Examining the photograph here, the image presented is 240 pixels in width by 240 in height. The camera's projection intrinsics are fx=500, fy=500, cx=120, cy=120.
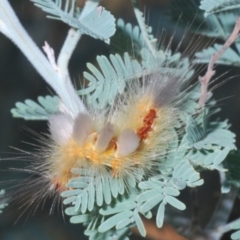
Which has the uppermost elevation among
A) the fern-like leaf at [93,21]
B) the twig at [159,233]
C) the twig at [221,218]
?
the fern-like leaf at [93,21]

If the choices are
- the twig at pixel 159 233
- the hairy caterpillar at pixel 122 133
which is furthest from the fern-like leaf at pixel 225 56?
the twig at pixel 159 233

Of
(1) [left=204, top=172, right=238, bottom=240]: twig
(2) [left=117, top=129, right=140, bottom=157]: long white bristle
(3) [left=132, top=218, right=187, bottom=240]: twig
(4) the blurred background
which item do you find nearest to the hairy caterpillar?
(2) [left=117, top=129, right=140, bottom=157]: long white bristle

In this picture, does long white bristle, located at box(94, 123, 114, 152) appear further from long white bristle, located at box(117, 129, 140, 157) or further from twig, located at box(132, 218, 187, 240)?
twig, located at box(132, 218, 187, 240)

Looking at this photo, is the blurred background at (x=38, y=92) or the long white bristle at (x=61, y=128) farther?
the blurred background at (x=38, y=92)

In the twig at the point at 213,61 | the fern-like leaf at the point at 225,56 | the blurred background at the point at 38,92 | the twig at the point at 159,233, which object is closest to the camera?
the twig at the point at 213,61

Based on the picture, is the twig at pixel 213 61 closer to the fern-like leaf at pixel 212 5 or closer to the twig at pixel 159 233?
the fern-like leaf at pixel 212 5
